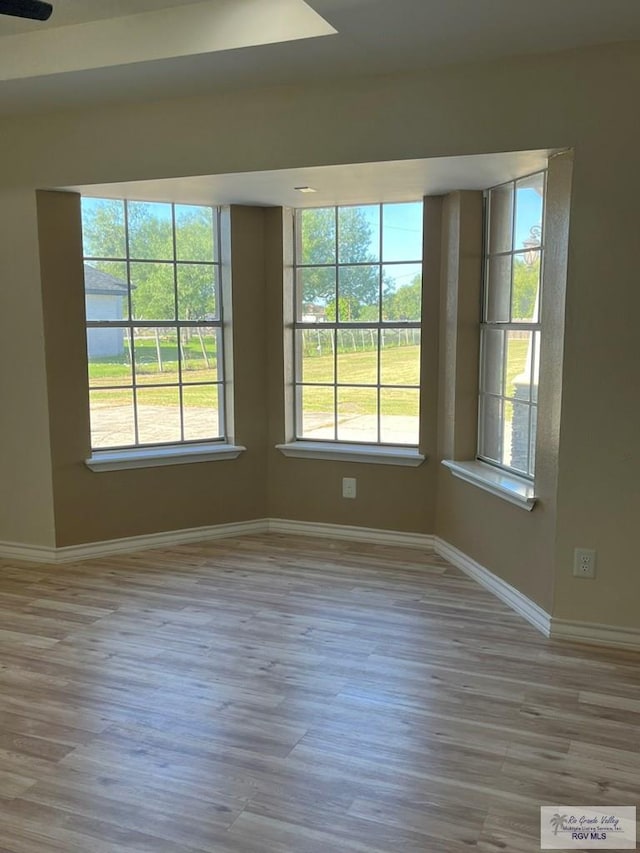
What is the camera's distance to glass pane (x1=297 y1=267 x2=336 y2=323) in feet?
15.0

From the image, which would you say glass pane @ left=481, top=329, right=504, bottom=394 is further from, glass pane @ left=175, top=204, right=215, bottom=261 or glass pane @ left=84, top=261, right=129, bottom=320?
glass pane @ left=84, top=261, right=129, bottom=320

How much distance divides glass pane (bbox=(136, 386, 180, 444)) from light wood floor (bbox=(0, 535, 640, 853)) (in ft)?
3.27

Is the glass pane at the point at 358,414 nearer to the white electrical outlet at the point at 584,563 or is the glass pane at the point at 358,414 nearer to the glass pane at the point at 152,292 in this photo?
the glass pane at the point at 152,292

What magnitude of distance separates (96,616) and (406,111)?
2805 millimetres

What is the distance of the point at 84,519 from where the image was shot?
14.1 ft

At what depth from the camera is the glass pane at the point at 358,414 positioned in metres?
4.56

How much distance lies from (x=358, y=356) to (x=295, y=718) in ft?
8.21

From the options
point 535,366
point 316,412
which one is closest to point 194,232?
point 316,412

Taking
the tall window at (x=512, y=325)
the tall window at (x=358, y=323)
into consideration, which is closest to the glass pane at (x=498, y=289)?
the tall window at (x=512, y=325)

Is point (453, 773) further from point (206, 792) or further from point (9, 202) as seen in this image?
point (9, 202)

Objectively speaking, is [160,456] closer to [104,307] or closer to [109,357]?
[109,357]

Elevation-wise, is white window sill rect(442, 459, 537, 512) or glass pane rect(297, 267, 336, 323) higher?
glass pane rect(297, 267, 336, 323)

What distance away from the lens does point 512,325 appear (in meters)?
3.67

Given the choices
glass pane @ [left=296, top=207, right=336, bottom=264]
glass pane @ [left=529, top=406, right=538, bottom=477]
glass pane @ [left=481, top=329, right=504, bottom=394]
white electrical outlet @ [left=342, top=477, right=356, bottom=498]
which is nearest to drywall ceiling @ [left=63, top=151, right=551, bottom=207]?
glass pane @ [left=296, top=207, right=336, bottom=264]
